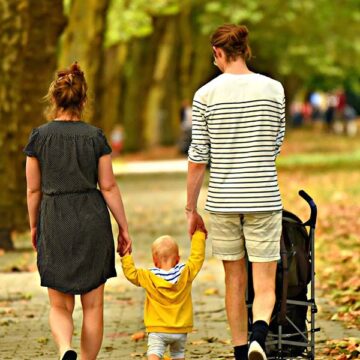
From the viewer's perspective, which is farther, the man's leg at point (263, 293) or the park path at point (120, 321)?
the park path at point (120, 321)

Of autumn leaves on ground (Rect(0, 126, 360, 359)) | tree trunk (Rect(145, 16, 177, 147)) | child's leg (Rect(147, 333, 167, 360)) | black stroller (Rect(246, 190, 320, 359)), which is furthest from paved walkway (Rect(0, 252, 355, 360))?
tree trunk (Rect(145, 16, 177, 147))

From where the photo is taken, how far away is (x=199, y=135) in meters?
8.34

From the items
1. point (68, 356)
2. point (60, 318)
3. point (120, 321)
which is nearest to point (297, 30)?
point (120, 321)

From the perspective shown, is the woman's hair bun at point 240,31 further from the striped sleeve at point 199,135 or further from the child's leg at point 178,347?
the child's leg at point 178,347

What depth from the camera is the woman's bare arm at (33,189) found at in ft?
27.6

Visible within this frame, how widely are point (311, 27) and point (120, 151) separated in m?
9.37

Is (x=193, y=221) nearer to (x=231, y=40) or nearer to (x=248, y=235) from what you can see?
(x=248, y=235)

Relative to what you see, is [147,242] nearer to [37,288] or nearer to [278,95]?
[37,288]

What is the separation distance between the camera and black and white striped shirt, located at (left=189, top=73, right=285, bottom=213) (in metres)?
8.22

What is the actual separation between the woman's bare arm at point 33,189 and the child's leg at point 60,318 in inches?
13.0

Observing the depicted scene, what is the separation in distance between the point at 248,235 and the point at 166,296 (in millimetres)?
575

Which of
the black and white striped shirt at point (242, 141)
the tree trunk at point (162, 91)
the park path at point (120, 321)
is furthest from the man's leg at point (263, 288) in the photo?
the tree trunk at point (162, 91)

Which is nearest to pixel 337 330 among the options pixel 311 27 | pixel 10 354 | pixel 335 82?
pixel 10 354

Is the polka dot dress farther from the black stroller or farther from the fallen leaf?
the fallen leaf
